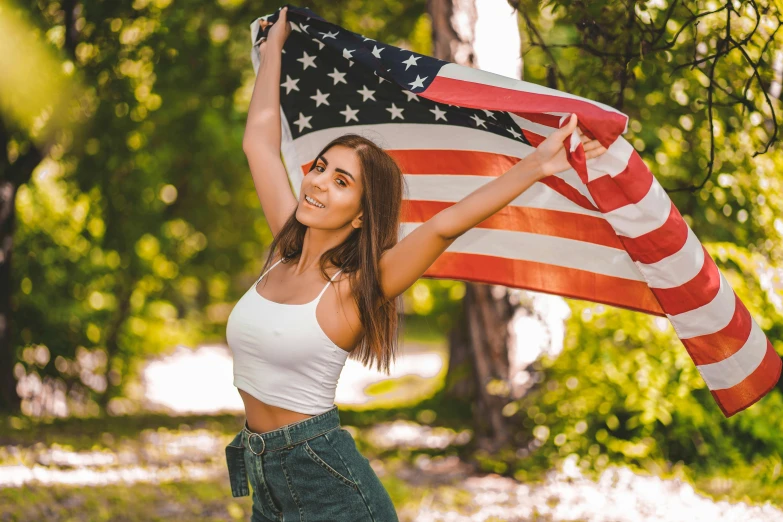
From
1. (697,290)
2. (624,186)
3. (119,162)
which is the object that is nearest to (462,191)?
(624,186)

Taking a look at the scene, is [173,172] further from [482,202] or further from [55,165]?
[482,202]

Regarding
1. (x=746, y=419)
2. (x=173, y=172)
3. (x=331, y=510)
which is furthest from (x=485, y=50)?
(x=173, y=172)

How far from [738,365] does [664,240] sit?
0.58m

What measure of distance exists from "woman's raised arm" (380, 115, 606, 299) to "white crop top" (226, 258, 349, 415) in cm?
25

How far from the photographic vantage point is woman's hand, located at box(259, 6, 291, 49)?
3.70 m

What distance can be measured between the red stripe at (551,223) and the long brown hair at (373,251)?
0.66 m

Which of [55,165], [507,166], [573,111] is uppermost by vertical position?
[573,111]

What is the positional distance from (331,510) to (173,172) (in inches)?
462

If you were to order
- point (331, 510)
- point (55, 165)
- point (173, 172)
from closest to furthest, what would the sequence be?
1. point (331, 510)
2. point (55, 165)
3. point (173, 172)

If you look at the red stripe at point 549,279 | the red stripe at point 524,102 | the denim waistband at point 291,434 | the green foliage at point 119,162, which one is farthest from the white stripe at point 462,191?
the green foliage at point 119,162

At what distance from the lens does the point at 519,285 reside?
369 centimetres

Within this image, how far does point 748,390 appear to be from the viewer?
305 centimetres

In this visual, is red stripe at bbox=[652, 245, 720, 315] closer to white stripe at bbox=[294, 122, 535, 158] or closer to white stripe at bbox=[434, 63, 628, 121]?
white stripe at bbox=[434, 63, 628, 121]

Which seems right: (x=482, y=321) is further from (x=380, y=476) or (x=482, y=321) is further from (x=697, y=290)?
(x=697, y=290)
